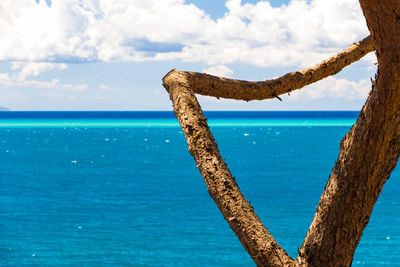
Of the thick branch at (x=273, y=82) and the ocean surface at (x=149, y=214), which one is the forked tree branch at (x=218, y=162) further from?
the ocean surface at (x=149, y=214)

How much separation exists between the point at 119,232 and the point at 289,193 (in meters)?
17.8

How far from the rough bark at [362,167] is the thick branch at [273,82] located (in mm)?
1019

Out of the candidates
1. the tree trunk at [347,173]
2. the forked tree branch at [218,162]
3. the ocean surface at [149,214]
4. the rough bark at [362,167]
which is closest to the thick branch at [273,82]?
the forked tree branch at [218,162]

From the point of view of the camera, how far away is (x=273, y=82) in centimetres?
389

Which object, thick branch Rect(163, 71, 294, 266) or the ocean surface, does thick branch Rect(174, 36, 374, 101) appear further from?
the ocean surface

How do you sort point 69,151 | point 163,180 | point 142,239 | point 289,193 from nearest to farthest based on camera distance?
point 142,239 → point 289,193 → point 163,180 → point 69,151

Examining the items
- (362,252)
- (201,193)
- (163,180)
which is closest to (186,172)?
(163,180)

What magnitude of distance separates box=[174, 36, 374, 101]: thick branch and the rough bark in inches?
40.1

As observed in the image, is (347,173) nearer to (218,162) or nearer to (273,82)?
(218,162)

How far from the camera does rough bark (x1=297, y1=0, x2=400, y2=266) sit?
250cm

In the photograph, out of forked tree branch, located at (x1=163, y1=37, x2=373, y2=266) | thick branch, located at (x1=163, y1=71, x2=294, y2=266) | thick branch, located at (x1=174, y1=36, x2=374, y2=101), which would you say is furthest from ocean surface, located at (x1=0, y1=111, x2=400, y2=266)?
thick branch, located at (x1=163, y1=71, x2=294, y2=266)

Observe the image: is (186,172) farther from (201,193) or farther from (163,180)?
(201,193)

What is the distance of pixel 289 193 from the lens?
47.0m

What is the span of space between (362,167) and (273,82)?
4.53ft
